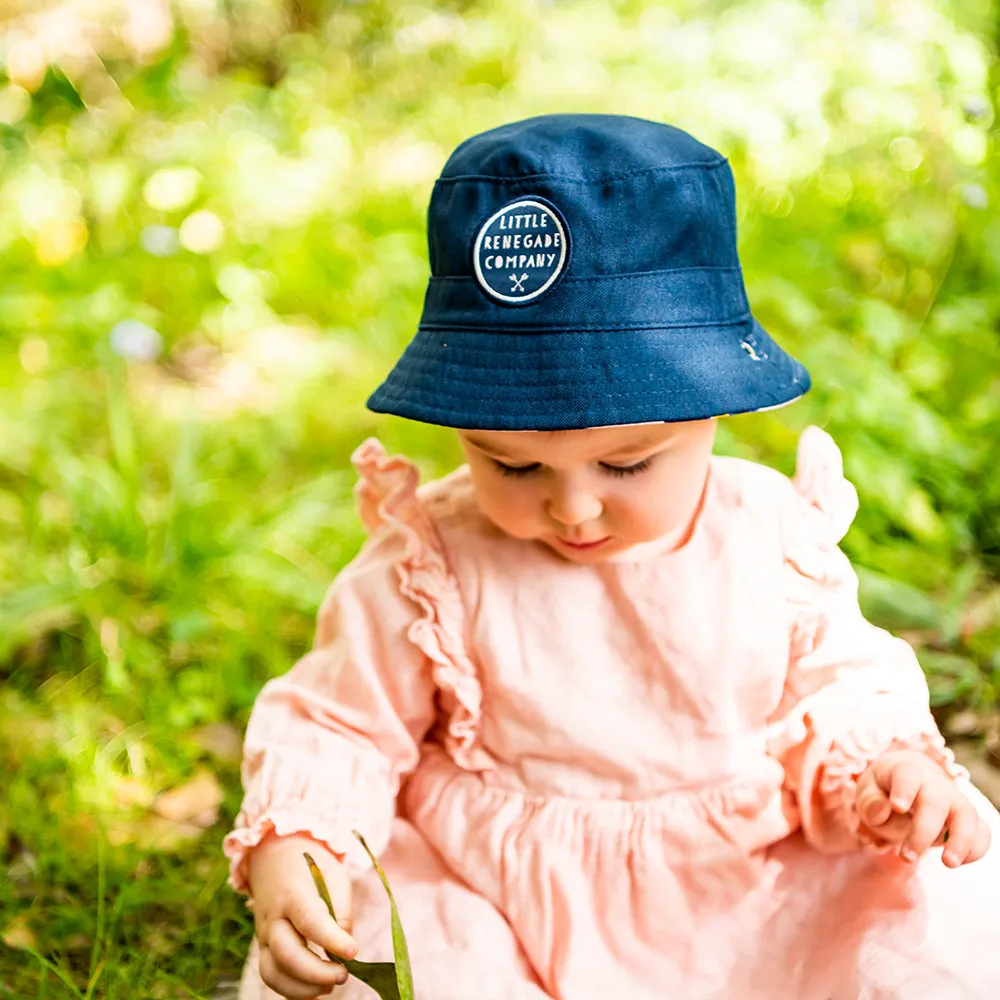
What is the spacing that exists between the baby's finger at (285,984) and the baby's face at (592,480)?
0.50 meters

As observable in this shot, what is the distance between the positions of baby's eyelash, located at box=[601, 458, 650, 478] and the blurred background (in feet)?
2.89

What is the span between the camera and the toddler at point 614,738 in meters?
1.13

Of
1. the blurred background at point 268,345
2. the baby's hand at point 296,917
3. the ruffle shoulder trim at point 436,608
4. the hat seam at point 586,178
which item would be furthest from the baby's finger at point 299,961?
the hat seam at point 586,178

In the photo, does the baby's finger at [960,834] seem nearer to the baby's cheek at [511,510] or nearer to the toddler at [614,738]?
the toddler at [614,738]

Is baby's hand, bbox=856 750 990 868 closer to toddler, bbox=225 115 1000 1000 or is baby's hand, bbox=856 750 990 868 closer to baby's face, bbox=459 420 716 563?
toddler, bbox=225 115 1000 1000

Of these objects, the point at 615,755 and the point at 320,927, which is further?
the point at 615,755

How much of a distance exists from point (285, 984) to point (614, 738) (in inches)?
16.9

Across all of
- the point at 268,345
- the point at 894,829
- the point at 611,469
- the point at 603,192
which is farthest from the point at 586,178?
the point at 268,345

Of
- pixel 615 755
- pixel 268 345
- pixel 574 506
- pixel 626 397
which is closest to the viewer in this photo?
pixel 626 397

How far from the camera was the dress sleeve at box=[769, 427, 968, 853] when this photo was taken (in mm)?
1230

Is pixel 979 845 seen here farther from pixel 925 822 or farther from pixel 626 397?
pixel 626 397

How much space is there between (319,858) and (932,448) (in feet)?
4.93

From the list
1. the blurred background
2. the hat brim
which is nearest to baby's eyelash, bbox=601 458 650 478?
the hat brim

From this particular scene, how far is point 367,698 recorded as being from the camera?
4.24 ft
